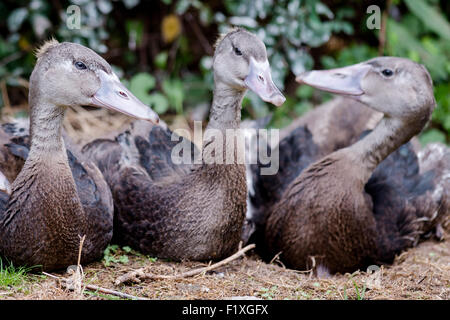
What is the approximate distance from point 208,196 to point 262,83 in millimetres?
777

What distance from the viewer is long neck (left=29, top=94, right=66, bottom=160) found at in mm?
3510

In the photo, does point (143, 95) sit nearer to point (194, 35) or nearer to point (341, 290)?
point (194, 35)

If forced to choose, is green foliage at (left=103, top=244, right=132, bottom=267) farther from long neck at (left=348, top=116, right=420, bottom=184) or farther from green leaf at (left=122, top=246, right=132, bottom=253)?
long neck at (left=348, top=116, right=420, bottom=184)

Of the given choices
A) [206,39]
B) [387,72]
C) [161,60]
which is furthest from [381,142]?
[206,39]

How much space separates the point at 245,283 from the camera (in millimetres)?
3748

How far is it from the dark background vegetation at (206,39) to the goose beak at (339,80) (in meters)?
1.87

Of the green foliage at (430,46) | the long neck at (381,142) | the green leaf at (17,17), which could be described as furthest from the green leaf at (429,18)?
the green leaf at (17,17)

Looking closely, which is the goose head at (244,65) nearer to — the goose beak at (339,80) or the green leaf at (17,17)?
the goose beak at (339,80)

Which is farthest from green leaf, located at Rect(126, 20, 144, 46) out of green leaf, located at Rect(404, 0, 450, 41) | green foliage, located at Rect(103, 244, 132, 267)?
green foliage, located at Rect(103, 244, 132, 267)

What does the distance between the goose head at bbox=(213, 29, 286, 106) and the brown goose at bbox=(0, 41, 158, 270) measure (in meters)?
0.59

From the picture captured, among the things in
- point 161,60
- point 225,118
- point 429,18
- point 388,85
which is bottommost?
point 225,118

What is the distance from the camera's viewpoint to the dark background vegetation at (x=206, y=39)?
630 centimetres

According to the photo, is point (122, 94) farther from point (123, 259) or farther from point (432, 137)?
point (432, 137)
